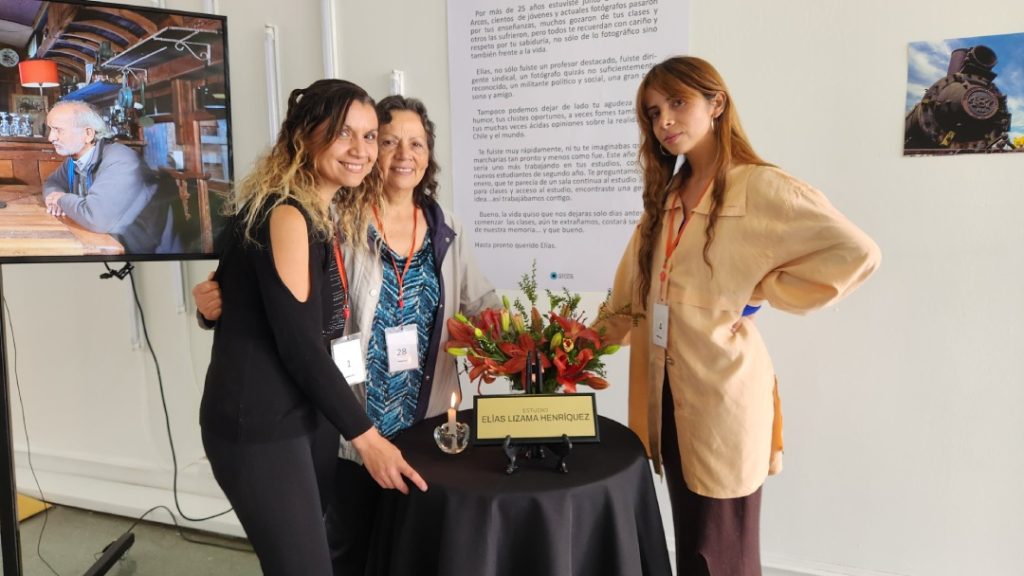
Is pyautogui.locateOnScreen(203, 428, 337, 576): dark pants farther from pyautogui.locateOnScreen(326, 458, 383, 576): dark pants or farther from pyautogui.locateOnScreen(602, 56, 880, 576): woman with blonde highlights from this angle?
pyautogui.locateOnScreen(602, 56, 880, 576): woman with blonde highlights

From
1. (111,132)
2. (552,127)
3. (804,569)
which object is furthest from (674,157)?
(111,132)

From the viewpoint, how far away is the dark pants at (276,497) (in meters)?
1.28

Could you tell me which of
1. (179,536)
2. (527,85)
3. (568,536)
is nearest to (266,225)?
(568,536)

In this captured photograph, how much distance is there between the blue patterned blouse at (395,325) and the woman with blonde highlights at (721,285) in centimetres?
59

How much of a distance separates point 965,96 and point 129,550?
11.5 ft

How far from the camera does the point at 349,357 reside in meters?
1.50

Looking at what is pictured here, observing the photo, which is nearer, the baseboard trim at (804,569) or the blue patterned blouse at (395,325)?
the blue patterned blouse at (395,325)

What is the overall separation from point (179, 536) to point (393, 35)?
2.35m

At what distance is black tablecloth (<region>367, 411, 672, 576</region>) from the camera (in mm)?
1219

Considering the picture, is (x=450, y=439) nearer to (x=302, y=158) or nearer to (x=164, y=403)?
(x=302, y=158)

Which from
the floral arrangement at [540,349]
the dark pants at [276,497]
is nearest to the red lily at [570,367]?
the floral arrangement at [540,349]

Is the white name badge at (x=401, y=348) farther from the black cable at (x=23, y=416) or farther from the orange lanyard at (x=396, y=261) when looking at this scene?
the black cable at (x=23, y=416)

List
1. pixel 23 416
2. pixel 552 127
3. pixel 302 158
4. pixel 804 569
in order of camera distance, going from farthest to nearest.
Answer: pixel 23 416, pixel 552 127, pixel 804 569, pixel 302 158

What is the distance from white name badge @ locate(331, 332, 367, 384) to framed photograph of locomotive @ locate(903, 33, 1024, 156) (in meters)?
1.74
